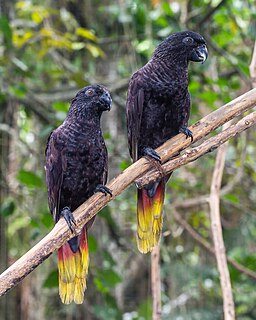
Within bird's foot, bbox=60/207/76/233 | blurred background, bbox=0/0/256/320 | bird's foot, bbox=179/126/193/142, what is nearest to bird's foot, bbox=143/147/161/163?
bird's foot, bbox=179/126/193/142

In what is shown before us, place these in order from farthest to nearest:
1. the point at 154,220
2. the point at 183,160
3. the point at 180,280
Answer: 1. the point at 180,280
2. the point at 154,220
3. the point at 183,160

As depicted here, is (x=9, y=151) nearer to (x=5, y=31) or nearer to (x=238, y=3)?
(x=5, y=31)

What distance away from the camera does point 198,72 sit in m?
4.05

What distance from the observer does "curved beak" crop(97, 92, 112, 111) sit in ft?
8.31

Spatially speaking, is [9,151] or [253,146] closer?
[9,151]

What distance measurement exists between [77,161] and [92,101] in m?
0.27

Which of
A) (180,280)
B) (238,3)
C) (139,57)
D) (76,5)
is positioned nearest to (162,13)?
(139,57)

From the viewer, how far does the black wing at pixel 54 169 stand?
8.54 feet

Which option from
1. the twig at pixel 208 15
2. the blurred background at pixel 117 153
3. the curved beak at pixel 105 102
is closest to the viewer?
the curved beak at pixel 105 102

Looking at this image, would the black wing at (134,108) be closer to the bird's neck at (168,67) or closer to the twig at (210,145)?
the bird's neck at (168,67)

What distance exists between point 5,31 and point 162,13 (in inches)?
A: 43.4

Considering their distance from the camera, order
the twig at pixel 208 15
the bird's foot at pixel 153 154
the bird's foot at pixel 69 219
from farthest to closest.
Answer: the twig at pixel 208 15 < the bird's foot at pixel 153 154 < the bird's foot at pixel 69 219

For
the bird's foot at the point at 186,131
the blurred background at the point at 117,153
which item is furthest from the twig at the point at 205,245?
the bird's foot at the point at 186,131

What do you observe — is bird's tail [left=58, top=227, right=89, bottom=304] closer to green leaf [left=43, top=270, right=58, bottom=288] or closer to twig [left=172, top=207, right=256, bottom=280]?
green leaf [left=43, top=270, right=58, bottom=288]
